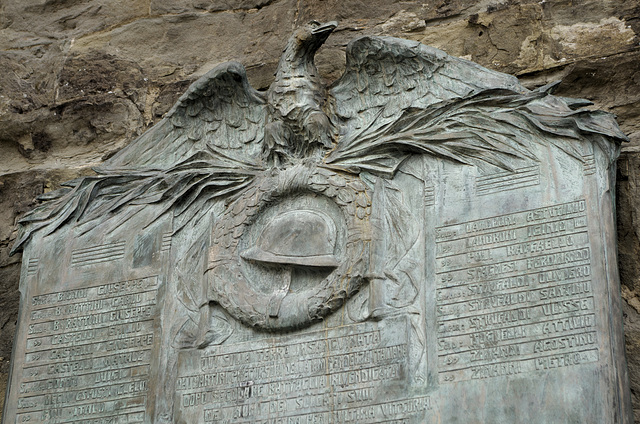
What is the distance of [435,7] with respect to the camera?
6.55 metres

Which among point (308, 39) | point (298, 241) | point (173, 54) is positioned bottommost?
point (298, 241)

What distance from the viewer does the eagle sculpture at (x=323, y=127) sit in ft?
18.5

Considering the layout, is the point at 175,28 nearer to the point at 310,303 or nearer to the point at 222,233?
the point at 222,233

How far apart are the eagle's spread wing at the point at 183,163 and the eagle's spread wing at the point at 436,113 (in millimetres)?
473

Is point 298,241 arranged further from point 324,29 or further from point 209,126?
point 324,29

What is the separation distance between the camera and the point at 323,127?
5.96 metres

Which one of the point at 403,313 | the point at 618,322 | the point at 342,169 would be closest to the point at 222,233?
the point at 342,169

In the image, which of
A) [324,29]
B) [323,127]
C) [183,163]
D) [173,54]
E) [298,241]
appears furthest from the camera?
[173,54]

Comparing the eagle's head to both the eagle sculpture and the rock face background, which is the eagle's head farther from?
the rock face background

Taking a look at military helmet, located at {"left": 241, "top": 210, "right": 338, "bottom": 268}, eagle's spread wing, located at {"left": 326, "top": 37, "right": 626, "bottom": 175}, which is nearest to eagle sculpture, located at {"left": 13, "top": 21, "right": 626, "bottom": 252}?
eagle's spread wing, located at {"left": 326, "top": 37, "right": 626, "bottom": 175}

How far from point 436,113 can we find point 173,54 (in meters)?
1.93

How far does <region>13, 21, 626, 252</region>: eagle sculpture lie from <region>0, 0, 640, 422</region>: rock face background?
361 mm

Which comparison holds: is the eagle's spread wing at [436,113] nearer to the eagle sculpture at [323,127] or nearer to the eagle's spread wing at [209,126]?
the eagle sculpture at [323,127]

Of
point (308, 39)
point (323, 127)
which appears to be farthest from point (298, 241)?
point (308, 39)
